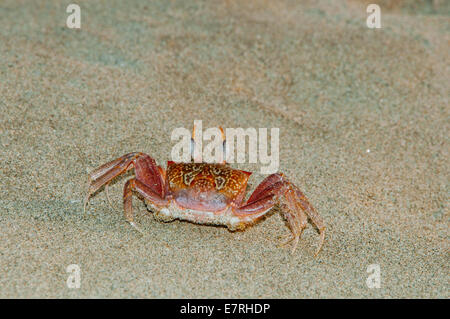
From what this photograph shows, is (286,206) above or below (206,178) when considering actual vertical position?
below

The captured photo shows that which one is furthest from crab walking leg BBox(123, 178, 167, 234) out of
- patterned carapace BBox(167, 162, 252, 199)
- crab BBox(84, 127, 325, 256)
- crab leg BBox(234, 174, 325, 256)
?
crab leg BBox(234, 174, 325, 256)

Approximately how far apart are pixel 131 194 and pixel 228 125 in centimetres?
168

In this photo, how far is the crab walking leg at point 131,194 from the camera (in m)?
3.65

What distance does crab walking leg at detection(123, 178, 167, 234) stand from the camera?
3.65 metres

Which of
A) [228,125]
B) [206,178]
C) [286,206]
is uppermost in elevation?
[228,125]

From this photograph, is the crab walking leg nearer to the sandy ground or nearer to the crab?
the crab

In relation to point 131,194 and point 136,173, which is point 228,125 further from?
point 131,194

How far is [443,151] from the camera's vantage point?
5.00 meters

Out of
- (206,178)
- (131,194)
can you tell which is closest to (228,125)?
(206,178)

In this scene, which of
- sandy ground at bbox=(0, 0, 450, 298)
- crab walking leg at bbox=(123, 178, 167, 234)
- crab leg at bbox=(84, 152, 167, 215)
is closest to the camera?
sandy ground at bbox=(0, 0, 450, 298)

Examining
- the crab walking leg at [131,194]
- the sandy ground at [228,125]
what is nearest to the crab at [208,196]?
the crab walking leg at [131,194]

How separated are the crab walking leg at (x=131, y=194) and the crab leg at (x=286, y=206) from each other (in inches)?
23.9

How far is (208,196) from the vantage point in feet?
12.1
